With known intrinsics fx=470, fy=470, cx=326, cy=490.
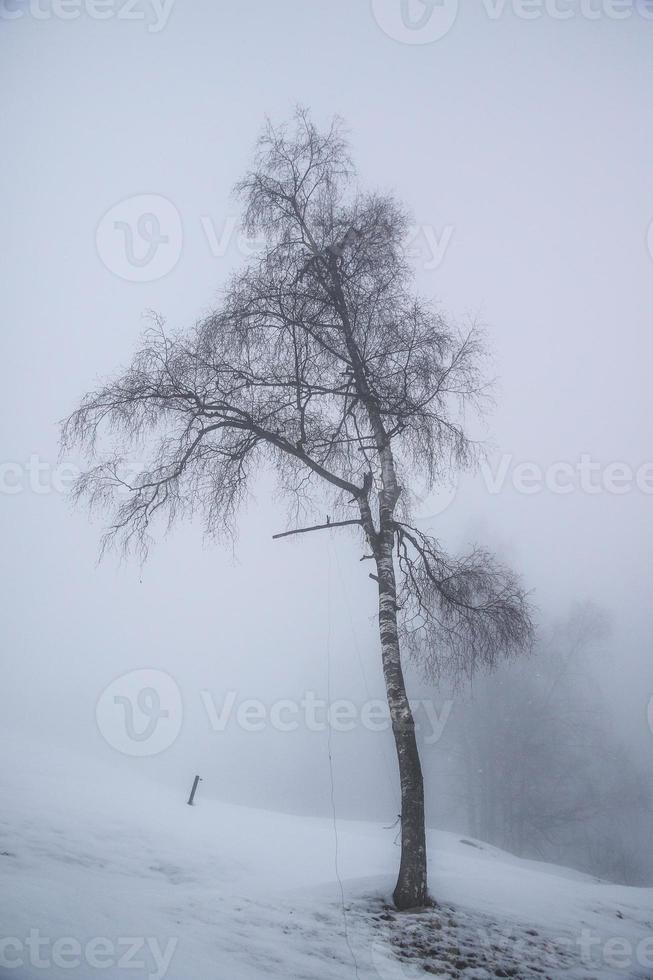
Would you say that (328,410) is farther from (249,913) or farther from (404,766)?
(249,913)

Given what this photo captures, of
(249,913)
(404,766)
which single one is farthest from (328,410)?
(249,913)

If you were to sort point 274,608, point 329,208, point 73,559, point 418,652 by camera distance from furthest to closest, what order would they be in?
point 274,608, point 73,559, point 329,208, point 418,652

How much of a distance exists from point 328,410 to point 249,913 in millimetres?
6353

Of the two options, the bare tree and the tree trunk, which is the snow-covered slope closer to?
the tree trunk

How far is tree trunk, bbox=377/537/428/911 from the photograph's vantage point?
4.82 m

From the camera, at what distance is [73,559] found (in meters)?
48.9

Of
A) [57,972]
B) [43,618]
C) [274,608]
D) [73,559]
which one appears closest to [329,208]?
[57,972]

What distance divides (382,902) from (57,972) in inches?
135

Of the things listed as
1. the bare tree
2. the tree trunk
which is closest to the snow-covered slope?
the tree trunk

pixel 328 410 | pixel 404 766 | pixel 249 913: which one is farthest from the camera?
pixel 328 410

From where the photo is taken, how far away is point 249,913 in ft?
14.2

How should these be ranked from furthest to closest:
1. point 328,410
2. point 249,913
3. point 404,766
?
point 328,410
point 404,766
point 249,913

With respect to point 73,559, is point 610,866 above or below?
below

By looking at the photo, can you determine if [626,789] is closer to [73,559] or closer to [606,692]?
[606,692]
